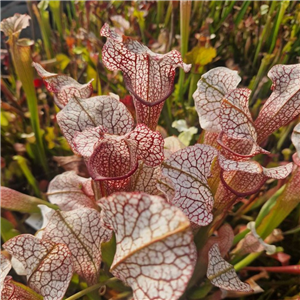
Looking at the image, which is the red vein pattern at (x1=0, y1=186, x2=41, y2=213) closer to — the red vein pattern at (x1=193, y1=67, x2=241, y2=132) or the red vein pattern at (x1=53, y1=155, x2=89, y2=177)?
the red vein pattern at (x1=53, y1=155, x2=89, y2=177)

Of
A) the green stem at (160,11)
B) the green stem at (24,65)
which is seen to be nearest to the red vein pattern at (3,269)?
the green stem at (24,65)

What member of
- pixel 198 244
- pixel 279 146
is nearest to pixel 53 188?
pixel 198 244

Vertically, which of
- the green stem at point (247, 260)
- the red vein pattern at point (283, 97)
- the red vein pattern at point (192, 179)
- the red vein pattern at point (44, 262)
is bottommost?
the green stem at point (247, 260)

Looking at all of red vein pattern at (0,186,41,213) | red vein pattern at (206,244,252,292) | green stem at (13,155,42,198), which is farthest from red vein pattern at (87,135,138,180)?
green stem at (13,155,42,198)

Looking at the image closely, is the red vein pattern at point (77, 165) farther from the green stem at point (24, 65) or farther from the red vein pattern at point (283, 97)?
the red vein pattern at point (283, 97)

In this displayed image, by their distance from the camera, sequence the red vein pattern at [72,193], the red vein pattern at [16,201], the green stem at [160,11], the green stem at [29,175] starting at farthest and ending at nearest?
the green stem at [160,11] → the green stem at [29,175] → the red vein pattern at [16,201] → the red vein pattern at [72,193]

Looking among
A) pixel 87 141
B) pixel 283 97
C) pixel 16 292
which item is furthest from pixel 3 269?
pixel 283 97
